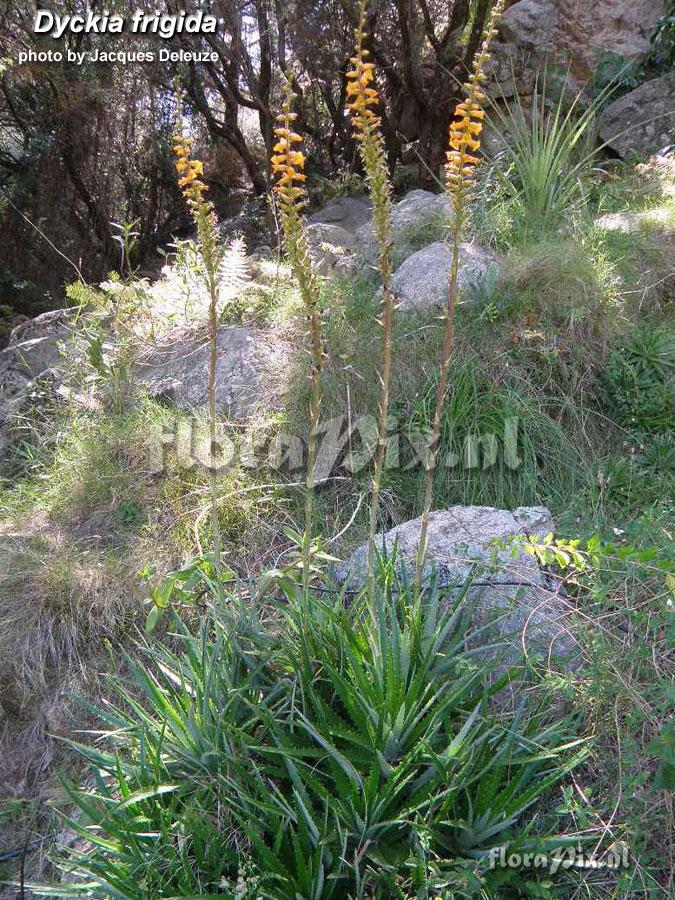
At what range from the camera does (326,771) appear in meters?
1.93

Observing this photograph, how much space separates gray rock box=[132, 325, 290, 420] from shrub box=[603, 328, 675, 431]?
1805 mm

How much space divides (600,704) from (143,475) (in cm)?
246

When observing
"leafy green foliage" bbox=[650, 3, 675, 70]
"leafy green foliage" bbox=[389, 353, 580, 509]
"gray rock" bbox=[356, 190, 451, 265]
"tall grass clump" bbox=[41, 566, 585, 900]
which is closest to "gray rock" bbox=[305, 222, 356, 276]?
"gray rock" bbox=[356, 190, 451, 265]

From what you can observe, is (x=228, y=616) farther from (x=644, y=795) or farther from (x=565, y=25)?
(x=565, y=25)

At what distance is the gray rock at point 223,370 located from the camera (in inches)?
153

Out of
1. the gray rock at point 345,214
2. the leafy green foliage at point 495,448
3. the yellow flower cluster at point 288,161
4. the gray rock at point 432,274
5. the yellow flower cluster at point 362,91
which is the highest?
the gray rock at point 345,214

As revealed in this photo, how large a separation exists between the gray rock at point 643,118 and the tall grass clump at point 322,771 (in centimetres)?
577

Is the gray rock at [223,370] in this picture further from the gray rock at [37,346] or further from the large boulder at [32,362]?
the gray rock at [37,346]

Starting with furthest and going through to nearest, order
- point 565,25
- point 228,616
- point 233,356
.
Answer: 1. point 565,25
2. point 233,356
3. point 228,616

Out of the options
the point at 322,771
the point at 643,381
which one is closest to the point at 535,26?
the point at 643,381

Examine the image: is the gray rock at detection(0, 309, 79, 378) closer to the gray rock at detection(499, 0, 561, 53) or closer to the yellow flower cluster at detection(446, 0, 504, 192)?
the yellow flower cluster at detection(446, 0, 504, 192)

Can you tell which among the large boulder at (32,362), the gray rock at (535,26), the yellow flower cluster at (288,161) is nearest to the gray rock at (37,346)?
the large boulder at (32,362)

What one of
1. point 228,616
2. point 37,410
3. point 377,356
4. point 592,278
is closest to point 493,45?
point 592,278

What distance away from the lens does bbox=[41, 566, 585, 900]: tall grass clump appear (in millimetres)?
1676
